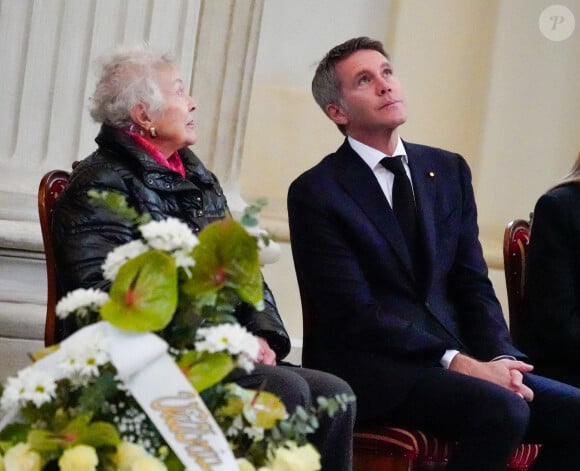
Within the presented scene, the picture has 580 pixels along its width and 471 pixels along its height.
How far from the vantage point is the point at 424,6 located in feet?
16.8

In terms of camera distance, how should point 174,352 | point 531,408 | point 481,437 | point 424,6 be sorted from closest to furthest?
point 174,352
point 481,437
point 531,408
point 424,6

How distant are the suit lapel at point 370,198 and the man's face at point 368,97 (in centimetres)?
10

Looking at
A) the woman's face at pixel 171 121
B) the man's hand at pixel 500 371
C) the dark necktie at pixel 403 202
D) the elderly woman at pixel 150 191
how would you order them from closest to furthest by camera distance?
the elderly woman at pixel 150 191, the man's hand at pixel 500 371, the woman's face at pixel 171 121, the dark necktie at pixel 403 202

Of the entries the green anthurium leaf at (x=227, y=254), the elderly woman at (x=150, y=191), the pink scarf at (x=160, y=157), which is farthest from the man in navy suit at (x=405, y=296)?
the green anthurium leaf at (x=227, y=254)

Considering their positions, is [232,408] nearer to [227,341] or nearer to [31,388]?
[227,341]

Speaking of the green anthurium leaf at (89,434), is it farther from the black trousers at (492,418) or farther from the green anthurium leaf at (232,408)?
the black trousers at (492,418)

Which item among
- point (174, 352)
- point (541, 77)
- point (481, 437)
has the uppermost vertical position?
point (541, 77)

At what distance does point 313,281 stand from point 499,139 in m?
2.31

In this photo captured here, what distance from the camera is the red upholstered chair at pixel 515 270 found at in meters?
3.54

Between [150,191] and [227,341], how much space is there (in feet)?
4.64

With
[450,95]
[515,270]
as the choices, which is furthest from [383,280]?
[450,95]

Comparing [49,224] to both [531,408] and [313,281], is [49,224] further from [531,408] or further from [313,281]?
[531,408]

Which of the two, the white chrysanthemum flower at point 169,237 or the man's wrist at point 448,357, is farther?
the man's wrist at point 448,357

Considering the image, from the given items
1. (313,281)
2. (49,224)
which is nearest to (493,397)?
(313,281)
